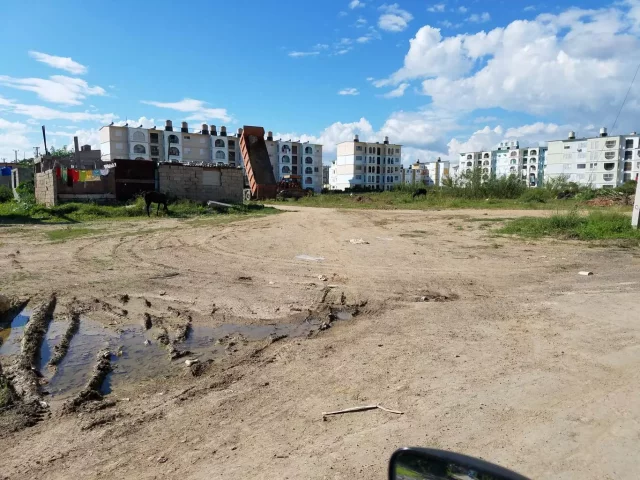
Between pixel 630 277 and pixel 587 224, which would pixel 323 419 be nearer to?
pixel 630 277

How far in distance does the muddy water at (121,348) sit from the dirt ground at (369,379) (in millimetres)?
289

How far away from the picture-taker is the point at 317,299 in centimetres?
715

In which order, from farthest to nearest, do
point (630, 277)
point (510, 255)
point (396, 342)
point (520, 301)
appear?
point (510, 255) → point (630, 277) → point (520, 301) → point (396, 342)

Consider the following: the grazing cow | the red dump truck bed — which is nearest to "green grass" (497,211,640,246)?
the grazing cow

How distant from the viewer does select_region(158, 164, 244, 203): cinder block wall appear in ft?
84.5

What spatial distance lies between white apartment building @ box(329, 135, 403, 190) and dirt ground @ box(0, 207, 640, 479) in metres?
99.6

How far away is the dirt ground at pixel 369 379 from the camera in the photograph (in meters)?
2.99

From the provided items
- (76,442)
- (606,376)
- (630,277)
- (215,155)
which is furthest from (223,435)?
(215,155)

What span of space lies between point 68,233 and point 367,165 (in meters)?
99.9

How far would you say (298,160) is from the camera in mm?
104500

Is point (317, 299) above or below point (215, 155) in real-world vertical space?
below

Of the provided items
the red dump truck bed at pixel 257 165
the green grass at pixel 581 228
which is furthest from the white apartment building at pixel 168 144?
the green grass at pixel 581 228

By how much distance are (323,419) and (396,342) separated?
1.89 m

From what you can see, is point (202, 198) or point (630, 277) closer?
point (630, 277)
